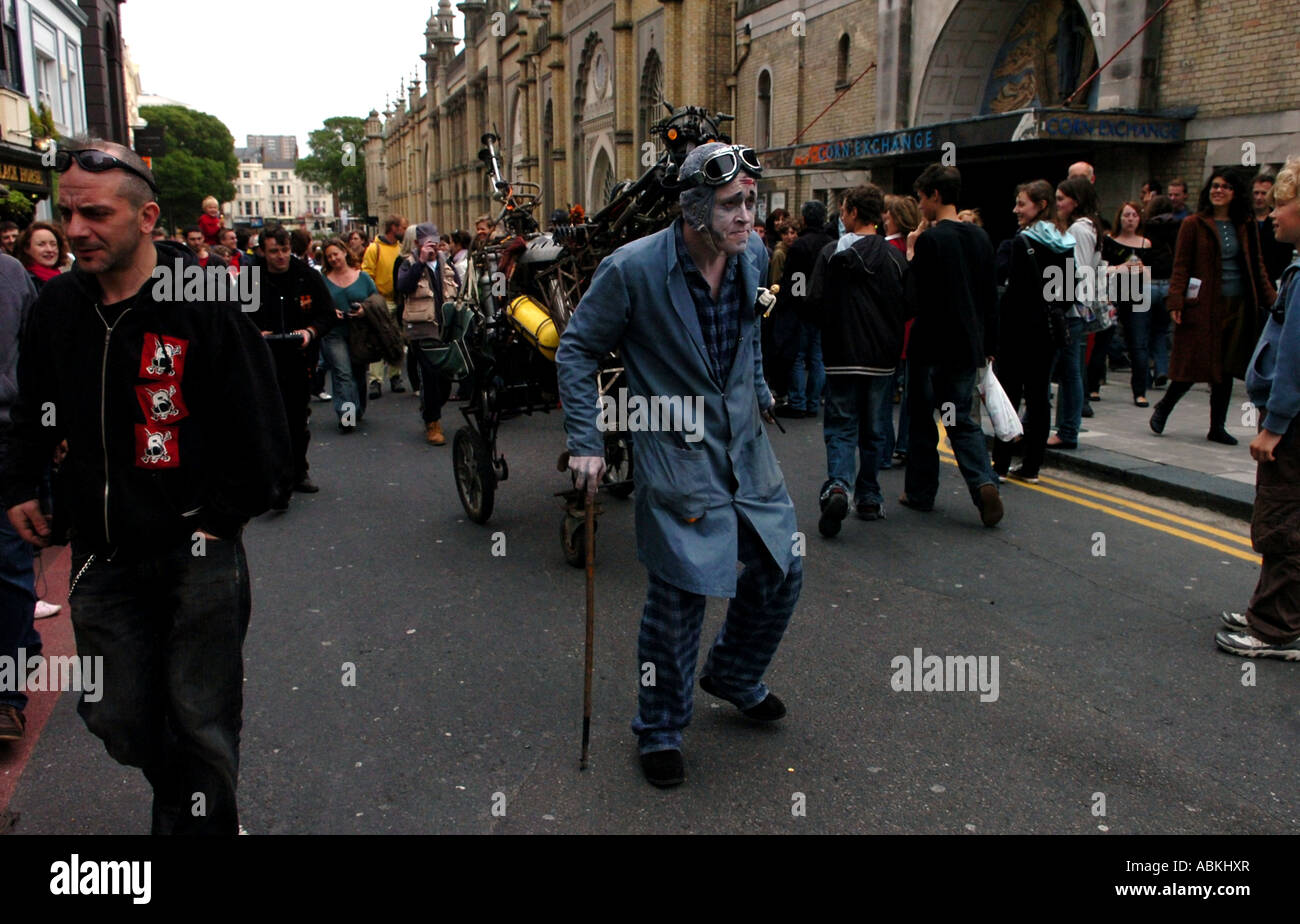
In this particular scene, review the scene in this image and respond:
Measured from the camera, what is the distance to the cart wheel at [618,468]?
6.83 meters

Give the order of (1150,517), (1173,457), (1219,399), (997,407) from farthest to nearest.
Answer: (1219,399)
(1173,457)
(997,407)
(1150,517)

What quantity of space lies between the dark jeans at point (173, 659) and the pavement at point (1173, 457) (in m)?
6.55

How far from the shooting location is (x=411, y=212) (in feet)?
347

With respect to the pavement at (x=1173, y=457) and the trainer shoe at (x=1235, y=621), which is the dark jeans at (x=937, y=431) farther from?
the trainer shoe at (x=1235, y=621)

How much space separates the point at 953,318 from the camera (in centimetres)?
693

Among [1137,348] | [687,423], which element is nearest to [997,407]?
[687,423]

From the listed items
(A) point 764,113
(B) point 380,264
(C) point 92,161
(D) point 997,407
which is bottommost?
(D) point 997,407

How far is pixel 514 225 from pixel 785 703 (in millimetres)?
4151

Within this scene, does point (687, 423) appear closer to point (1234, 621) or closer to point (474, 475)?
point (1234, 621)

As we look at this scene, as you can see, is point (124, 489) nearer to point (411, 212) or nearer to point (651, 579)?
point (651, 579)

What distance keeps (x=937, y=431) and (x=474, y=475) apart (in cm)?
317

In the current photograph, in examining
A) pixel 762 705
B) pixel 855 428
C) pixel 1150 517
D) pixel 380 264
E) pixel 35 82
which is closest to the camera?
pixel 762 705

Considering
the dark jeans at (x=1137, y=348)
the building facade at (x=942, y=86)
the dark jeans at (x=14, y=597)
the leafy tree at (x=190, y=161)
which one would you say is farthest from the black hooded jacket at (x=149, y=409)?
the leafy tree at (x=190, y=161)
